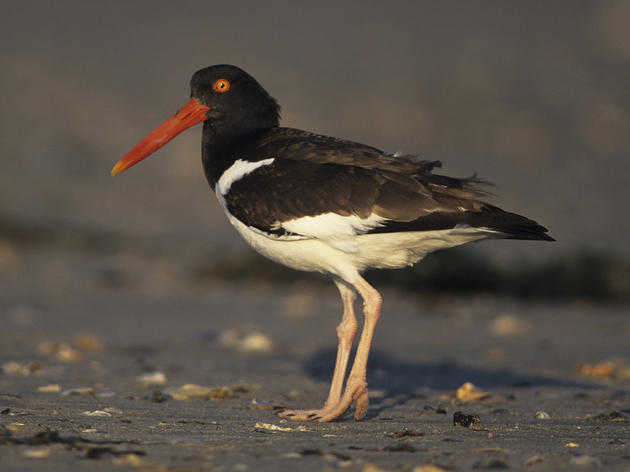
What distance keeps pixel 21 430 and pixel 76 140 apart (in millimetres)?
19666

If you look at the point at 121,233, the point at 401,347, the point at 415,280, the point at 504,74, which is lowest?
the point at 401,347

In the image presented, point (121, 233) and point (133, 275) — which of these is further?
point (121, 233)

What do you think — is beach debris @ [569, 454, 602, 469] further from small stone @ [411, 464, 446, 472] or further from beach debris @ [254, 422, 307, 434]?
beach debris @ [254, 422, 307, 434]

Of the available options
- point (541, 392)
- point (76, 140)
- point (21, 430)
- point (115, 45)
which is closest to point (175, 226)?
point (76, 140)

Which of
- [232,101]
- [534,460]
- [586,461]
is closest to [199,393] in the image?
[232,101]

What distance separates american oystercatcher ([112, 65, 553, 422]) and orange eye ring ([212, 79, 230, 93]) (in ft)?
2.07

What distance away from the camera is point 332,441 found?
14.5ft

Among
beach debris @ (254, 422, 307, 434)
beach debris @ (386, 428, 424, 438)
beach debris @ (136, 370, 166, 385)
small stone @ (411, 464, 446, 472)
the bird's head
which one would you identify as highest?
the bird's head

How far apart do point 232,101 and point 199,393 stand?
1.98 meters

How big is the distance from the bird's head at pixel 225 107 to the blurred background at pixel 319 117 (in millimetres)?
3258

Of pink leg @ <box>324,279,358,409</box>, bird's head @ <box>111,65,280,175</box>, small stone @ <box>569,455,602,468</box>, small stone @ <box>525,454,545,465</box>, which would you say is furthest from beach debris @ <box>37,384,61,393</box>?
small stone @ <box>569,455,602,468</box>

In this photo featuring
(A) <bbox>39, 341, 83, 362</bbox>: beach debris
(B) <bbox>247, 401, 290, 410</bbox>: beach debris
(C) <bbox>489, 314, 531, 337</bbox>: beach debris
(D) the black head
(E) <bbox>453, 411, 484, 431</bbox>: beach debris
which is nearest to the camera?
(E) <bbox>453, 411, 484, 431</bbox>: beach debris

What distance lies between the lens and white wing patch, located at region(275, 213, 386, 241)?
5.28 metres

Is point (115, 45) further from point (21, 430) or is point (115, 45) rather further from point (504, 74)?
point (21, 430)
